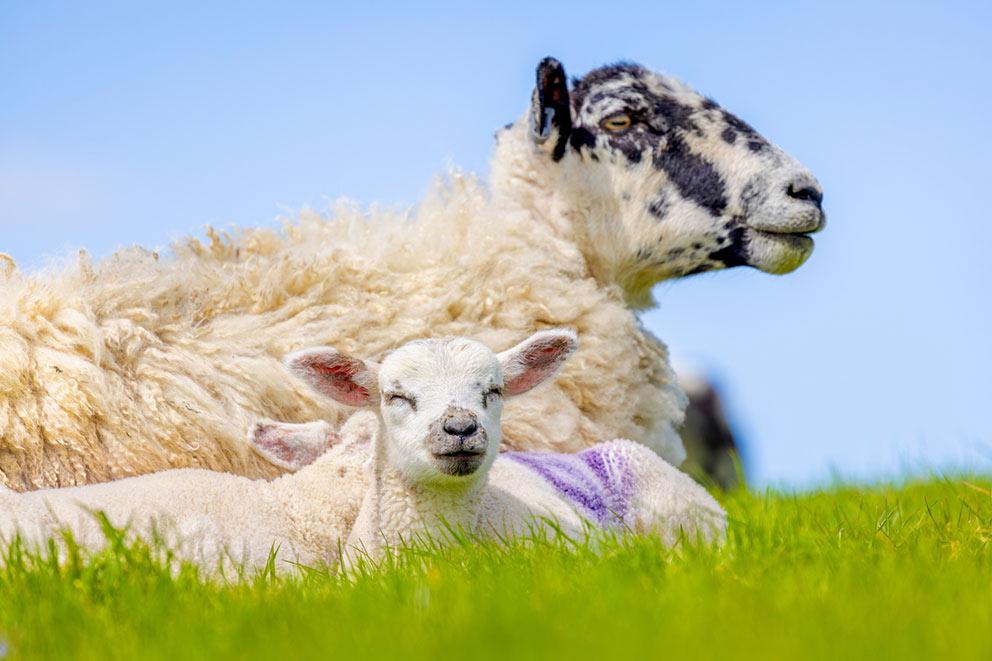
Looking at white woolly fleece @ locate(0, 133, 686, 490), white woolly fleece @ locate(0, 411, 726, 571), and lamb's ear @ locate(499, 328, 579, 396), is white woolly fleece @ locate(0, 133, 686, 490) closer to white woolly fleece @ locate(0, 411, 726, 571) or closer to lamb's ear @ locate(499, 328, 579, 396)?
white woolly fleece @ locate(0, 411, 726, 571)

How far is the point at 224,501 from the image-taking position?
436cm

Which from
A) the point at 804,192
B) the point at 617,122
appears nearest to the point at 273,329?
the point at 617,122

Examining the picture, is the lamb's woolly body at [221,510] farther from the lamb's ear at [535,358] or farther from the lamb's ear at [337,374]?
the lamb's ear at [535,358]

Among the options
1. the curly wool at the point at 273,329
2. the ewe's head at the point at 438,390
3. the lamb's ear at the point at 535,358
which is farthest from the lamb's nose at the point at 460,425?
the curly wool at the point at 273,329

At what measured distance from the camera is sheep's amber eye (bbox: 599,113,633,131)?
6.29m

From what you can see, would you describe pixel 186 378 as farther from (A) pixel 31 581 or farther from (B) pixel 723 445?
(B) pixel 723 445

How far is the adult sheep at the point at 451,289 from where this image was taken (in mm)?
5035

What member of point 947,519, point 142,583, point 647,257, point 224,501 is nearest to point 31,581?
point 142,583

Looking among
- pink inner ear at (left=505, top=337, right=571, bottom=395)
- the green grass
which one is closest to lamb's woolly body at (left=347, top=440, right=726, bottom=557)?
the green grass

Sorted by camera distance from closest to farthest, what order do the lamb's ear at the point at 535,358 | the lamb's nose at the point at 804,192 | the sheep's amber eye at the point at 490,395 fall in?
the sheep's amber eye at the point at 490,395 → the lamb's ear at the point at 535,358 → the lamb's nose at the point at 804,192

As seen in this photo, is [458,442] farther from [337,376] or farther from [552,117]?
[552,117]

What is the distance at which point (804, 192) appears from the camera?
6059 millimetres

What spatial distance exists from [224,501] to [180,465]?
2.63 feet

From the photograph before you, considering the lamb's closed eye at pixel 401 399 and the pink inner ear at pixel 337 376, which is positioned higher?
the pink inner ear at pixel 337 376
